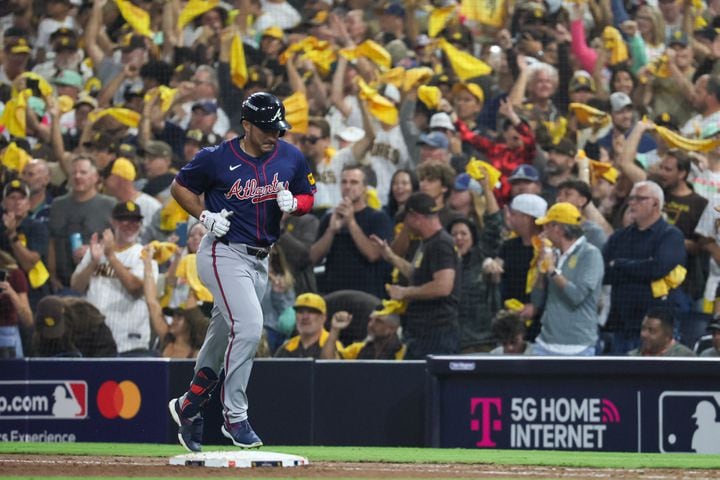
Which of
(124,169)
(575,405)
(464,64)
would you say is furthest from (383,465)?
(464,64)

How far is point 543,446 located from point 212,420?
246cm

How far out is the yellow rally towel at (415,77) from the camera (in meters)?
13.0

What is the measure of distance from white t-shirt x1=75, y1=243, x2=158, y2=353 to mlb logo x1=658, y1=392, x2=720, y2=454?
13.9ft

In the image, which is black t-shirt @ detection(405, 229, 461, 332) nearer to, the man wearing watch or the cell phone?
the man wearing watch

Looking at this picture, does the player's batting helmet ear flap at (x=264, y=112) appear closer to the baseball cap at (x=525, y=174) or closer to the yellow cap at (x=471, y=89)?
the baseball cap at (x=525, y=174)

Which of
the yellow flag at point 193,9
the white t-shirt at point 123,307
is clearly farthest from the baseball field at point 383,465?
the yellow flag at point 193,9

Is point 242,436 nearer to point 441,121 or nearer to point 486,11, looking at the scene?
point 441,121

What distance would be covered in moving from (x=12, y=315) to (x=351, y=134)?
357 cm

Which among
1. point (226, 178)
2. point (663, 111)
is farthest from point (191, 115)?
point (226, 178)

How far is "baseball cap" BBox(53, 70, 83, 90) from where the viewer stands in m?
14.9

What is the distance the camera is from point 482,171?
1126 centimetres

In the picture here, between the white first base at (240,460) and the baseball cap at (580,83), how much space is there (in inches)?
258

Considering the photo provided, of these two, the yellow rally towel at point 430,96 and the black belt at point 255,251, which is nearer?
the black belt at point 255,251

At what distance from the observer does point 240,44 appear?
14.2 meters
